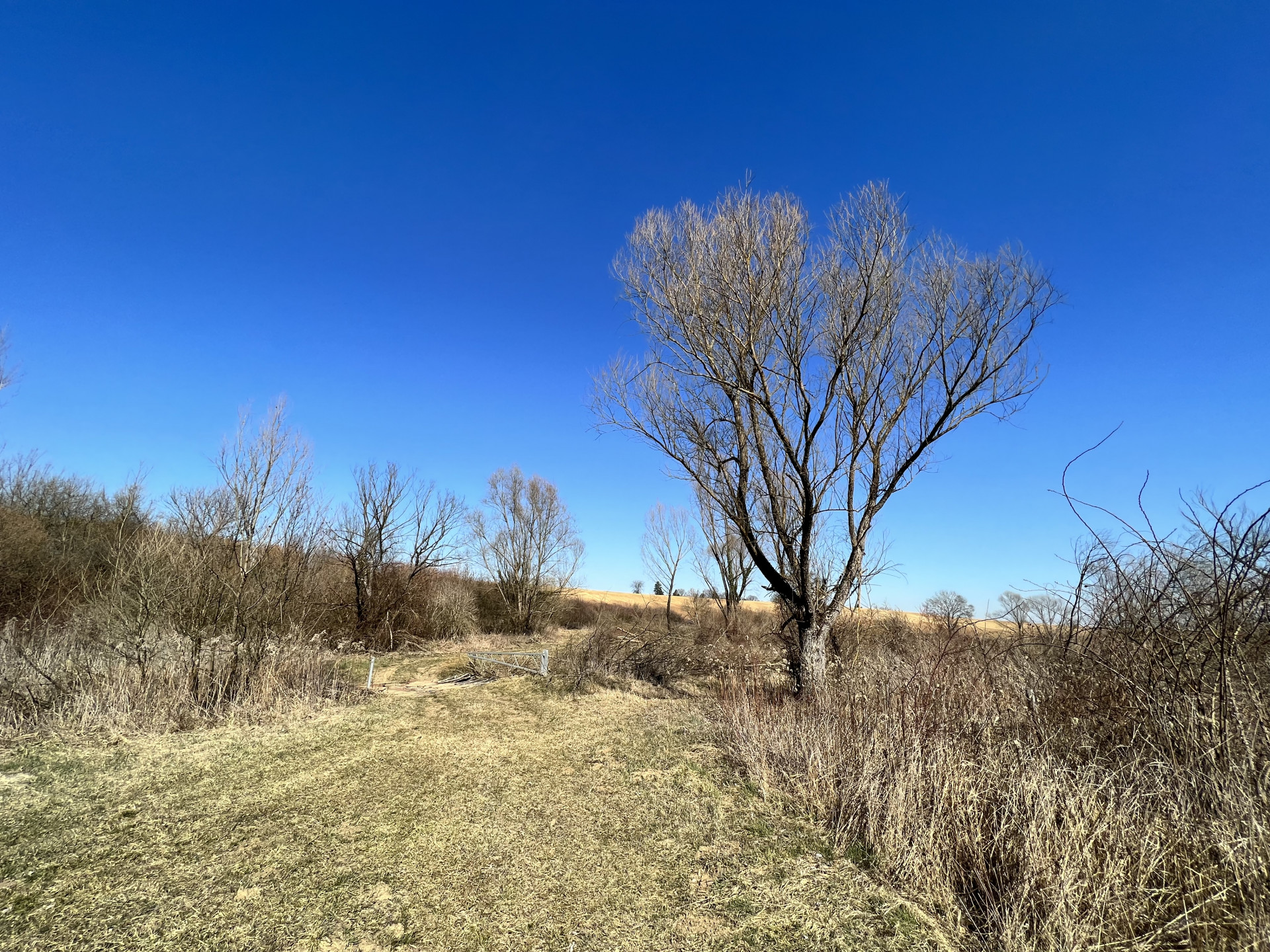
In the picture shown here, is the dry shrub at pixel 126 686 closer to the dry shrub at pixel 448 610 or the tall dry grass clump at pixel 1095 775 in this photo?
the tall dry grass clump at pixel 1095 775

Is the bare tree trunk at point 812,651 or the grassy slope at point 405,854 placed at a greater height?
the bare tree trunk at point 812,651

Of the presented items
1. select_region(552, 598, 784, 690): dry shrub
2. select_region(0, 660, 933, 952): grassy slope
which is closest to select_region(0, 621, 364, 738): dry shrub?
select_region(0, 660, 933, 952): grassy slope

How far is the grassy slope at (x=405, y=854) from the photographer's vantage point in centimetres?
254

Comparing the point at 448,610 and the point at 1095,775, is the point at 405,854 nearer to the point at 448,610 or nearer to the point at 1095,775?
the point at 1095,775

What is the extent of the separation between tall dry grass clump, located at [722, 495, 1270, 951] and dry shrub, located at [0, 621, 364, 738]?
6123mm

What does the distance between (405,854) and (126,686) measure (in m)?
4.95

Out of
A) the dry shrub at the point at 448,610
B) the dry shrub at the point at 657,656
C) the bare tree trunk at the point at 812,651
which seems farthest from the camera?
the dry shrub at the point at 448,610

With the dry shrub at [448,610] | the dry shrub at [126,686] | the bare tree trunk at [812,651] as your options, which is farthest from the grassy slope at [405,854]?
the dry shrub at [448,610]

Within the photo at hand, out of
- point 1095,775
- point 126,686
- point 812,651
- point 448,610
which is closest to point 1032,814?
point 1095,775

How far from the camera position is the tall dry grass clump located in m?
2.36

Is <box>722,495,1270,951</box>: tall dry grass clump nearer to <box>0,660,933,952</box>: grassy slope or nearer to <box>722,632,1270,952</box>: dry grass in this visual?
<box>722,632,1270,952</box>: dry grass

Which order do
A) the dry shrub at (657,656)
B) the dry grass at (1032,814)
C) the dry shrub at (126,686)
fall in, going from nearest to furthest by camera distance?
the dry grass at (1032,814)
the dry shrub at (126,686)
the dry shrub at (657,656)

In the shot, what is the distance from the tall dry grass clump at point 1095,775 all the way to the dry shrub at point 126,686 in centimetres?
612

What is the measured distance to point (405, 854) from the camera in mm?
3262
